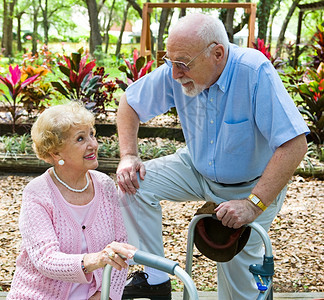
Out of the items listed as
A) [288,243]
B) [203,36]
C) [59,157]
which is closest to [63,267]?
[59,157]

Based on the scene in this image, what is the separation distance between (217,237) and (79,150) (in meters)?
0.66

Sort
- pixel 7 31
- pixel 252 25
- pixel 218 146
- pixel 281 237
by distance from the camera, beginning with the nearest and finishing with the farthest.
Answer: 1. pixel 218 146
2. pixel 281 237
3. pixel 252 25
4. pixel 7 31

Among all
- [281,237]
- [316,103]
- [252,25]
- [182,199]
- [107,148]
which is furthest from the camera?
[252,25]

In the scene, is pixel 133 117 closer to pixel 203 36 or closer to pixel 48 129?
pixel 203 36

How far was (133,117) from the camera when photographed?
2.77 meters

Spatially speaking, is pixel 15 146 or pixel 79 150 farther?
pixel 15 146

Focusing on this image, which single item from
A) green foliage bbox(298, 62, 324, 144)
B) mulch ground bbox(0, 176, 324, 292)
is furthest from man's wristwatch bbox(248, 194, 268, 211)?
green foliage bbox(298, 62, 324, 144)

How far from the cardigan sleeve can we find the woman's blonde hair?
0.18 meters

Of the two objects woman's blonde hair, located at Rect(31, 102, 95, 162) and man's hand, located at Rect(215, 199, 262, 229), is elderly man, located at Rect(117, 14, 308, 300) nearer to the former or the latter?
man's hand, located at Rect(215, 199, 262, 229)

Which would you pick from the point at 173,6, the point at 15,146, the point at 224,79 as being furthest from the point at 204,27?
the point at 173,6

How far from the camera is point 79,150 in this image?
207 cm

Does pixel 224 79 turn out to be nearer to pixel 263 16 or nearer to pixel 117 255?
pixel 117 255

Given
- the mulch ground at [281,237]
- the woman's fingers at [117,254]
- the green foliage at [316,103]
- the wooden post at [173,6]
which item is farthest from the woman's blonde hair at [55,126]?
the wooden post at [173,6]

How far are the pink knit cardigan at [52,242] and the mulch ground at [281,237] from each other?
4.04 ft
